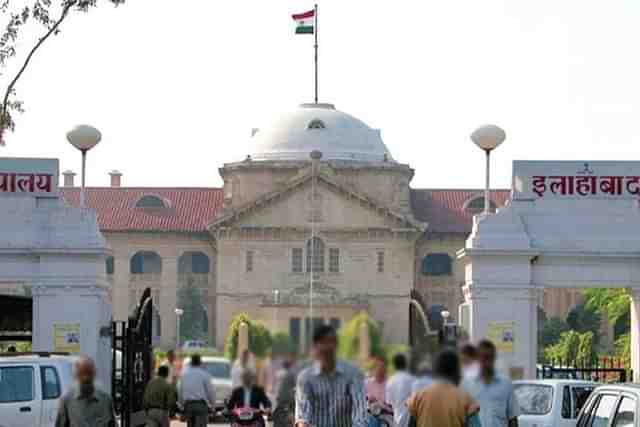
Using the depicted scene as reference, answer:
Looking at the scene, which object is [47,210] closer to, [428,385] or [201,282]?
[428,385]

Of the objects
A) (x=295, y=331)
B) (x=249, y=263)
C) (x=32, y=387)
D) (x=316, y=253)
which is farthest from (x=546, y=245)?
(x=249, y=263)

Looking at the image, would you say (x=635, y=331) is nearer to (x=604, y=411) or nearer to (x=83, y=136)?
(x=83, y=136)

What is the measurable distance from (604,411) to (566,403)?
8.17m

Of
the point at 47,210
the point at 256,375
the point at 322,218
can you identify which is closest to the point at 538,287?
the point at 47,210

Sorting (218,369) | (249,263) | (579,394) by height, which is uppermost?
(249,263)

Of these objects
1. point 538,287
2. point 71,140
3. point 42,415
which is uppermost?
point 71,140

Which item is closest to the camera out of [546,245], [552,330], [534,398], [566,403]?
[566,403]

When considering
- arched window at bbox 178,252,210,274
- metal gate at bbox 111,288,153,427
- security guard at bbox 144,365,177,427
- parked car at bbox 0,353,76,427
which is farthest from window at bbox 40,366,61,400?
arched window at bbox 178,252,210,274

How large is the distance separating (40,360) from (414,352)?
39.4 ft

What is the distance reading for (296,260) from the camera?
10125cm

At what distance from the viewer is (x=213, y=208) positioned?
104812 millimetres

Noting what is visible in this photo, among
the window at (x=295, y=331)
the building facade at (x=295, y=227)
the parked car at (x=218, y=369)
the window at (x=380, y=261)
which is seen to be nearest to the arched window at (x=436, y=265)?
the building facade at (x=295, y=227)

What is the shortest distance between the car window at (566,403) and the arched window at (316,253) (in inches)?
3172

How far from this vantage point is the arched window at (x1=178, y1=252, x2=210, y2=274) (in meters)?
105
